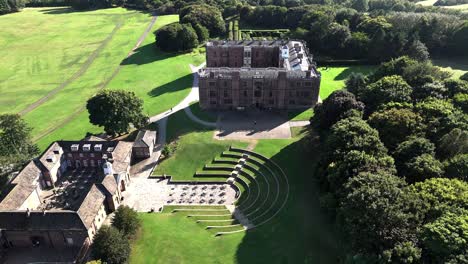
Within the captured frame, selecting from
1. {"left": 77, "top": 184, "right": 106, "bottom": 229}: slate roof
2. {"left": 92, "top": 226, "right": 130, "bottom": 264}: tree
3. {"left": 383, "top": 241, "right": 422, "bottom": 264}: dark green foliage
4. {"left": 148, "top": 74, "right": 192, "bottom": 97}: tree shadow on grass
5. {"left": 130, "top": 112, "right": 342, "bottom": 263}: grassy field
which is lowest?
{"left": 130, "top": 112, "right": 342, "bottom": 263}: grassy field

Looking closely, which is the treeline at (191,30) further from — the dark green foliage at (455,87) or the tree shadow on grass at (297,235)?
the dark green foliage at (455,87)

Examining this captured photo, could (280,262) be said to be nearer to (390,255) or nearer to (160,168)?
(390,255)

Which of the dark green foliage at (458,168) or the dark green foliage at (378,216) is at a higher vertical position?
the dark green foliage at (458,168)

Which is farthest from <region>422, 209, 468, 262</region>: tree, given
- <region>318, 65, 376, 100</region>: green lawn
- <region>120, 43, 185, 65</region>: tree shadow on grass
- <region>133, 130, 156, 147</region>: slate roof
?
<region>120, 43, 185, 65</region>: tree shadow on grass

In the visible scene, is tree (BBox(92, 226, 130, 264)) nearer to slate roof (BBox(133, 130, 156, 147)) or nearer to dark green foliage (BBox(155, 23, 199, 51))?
slate roof (BBox(133, 130, 156, 147))

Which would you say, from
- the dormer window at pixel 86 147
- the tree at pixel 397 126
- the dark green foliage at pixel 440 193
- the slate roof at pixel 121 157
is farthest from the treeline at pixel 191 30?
the dark green foliage at pixel 440 193

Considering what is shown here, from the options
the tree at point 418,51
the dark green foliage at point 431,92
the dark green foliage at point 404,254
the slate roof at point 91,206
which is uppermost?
the tree at point 418,51

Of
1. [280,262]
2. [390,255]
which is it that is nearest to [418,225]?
[390,255]
